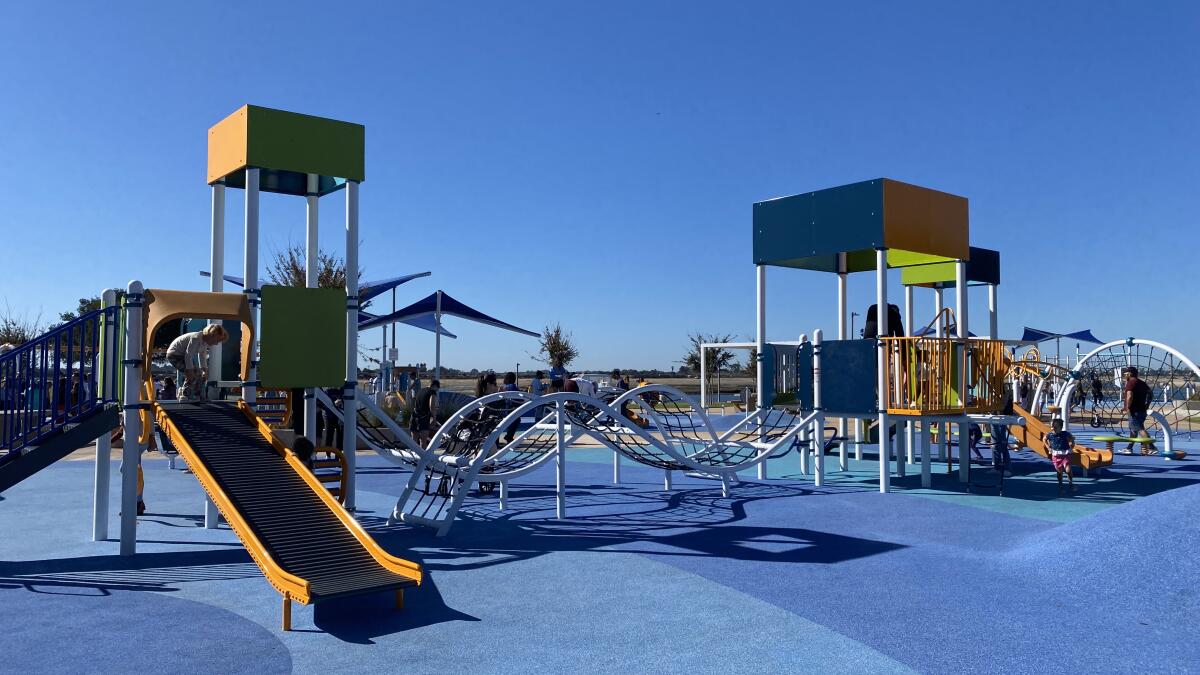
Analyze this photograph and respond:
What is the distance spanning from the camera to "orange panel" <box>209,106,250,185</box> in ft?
32.2

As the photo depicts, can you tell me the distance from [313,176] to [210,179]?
1.18 metres

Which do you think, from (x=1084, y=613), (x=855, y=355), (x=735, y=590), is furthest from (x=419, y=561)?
(x=855, y=355)

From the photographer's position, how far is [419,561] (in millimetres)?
7957

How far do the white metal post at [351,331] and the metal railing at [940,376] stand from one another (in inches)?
287

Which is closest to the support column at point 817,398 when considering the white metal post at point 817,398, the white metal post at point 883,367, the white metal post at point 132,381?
the white metal post at point 817,398

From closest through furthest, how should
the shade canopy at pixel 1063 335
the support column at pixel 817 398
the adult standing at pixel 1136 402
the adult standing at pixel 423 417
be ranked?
the support column at pixel 817 398, the adult standing at pixel 423 417, the adult standing at pixel 1136 402, the shade canopy at pixel 1063 335

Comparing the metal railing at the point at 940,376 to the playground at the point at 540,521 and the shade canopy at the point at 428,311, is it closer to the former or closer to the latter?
the playground at the point at 540,521

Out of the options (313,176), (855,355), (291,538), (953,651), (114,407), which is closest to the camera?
(953,651)

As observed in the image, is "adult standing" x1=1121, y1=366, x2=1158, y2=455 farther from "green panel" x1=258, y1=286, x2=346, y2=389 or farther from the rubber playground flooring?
"green panel" x1=258, y1=286, x2=346, y2=389

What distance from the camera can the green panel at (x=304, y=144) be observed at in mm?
9812

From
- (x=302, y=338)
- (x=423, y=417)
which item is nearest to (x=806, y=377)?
(x=423, y=417)

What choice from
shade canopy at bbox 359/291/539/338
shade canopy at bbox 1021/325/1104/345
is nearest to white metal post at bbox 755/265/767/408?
shade canopy at bbox 359/291/539/338

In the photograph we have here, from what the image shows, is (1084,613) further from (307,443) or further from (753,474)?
(753,474)

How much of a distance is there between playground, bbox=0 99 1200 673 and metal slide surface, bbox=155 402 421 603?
0.03 meters
